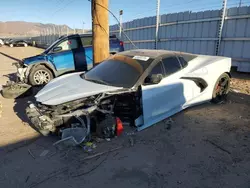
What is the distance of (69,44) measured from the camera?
812 centimetres

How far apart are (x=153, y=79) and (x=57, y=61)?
4914 mm

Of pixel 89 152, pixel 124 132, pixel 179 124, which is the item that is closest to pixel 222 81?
pixel 179 124

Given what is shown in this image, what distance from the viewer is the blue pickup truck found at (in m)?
7.53

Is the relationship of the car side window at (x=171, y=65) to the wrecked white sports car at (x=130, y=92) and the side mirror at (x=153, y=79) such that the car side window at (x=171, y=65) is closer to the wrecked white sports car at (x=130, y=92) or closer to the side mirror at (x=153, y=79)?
the wrecked white sports car at (x=130, y=92)

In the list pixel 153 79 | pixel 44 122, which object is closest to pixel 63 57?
pixel 44 122

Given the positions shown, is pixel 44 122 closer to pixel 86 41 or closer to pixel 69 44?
pixel 69 44

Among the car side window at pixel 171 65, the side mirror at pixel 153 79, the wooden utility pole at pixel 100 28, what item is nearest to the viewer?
the side mirror at pixel 153 79

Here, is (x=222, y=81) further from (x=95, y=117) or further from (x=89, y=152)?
(x=89, y=152)

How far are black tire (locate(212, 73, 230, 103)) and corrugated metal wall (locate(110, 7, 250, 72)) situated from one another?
2.95 meters

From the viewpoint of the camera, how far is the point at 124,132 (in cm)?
396

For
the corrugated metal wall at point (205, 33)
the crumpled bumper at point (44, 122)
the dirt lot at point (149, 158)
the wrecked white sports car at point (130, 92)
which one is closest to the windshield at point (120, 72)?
the wrecked white sports car at point (130, 92)

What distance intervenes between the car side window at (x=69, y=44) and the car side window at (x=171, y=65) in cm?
462

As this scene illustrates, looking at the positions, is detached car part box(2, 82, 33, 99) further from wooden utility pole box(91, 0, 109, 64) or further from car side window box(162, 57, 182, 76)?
car side window box(162, 57, 182, 76)

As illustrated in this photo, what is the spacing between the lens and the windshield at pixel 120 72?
4.09 metres
